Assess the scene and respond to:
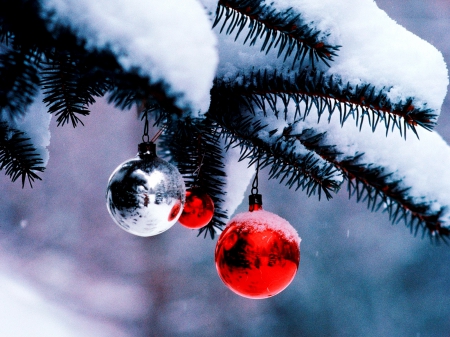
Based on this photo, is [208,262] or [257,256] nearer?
[257,256]

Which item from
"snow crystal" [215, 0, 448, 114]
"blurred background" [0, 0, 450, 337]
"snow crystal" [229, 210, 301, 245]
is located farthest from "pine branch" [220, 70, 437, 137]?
"blurred background" [0, 0, 450, 337]

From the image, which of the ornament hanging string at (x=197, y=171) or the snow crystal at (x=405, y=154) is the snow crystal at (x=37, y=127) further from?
the snow crystal at (x=405, y=154)

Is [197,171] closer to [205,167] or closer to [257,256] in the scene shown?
[205,167]

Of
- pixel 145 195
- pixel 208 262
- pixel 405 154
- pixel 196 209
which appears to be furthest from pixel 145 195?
pixel 208 262

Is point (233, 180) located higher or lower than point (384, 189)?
higher

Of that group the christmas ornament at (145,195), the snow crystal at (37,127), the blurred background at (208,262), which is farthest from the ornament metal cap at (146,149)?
the blurred background at (208,262)

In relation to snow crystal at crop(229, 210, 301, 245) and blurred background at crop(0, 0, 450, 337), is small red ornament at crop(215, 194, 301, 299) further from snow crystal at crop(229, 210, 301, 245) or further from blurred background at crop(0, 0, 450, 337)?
blurred background at crop(0, 0, 450, 337)

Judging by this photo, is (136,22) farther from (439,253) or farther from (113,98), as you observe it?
(439,253)

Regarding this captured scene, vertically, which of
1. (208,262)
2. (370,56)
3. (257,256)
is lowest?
(257,256)
